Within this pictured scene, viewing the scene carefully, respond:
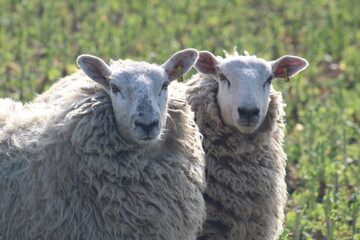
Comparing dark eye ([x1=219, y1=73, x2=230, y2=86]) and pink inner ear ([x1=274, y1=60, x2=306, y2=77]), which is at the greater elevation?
pink inner ear ([x1=274, y1=60, x2=306, y2=77])

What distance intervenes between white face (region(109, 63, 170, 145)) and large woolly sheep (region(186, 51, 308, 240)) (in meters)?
0.73

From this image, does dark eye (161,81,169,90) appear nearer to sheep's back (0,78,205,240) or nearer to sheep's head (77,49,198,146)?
sheep's head (77,49,198,146)

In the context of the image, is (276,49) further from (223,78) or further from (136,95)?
(136,95)

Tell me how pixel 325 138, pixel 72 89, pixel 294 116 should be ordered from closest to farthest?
pixel 72 89 → pixel 325 138 → pixel 294 116

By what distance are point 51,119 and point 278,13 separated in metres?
10.5

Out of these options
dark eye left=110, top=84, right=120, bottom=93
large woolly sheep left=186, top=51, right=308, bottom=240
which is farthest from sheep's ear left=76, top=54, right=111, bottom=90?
large woolly sheep left=186, top=51, right=308, bottom=240

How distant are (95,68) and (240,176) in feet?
4.72

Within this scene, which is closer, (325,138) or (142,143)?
(142,143)

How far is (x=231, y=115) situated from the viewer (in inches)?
228

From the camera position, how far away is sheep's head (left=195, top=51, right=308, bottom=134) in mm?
5621

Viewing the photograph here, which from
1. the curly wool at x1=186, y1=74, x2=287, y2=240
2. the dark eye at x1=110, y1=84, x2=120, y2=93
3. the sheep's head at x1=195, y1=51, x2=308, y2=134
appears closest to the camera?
the dark eye at x1=110, y1=84, x2=120, y2=93

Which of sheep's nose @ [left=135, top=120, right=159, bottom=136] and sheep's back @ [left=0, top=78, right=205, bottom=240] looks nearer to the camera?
sheep's nose @ [left=135, top=120, right=159, bottom=136]

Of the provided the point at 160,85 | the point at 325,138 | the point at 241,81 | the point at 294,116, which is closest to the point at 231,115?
the point at 241,81

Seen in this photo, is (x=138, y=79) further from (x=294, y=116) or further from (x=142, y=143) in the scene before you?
(x=294, y=116)
